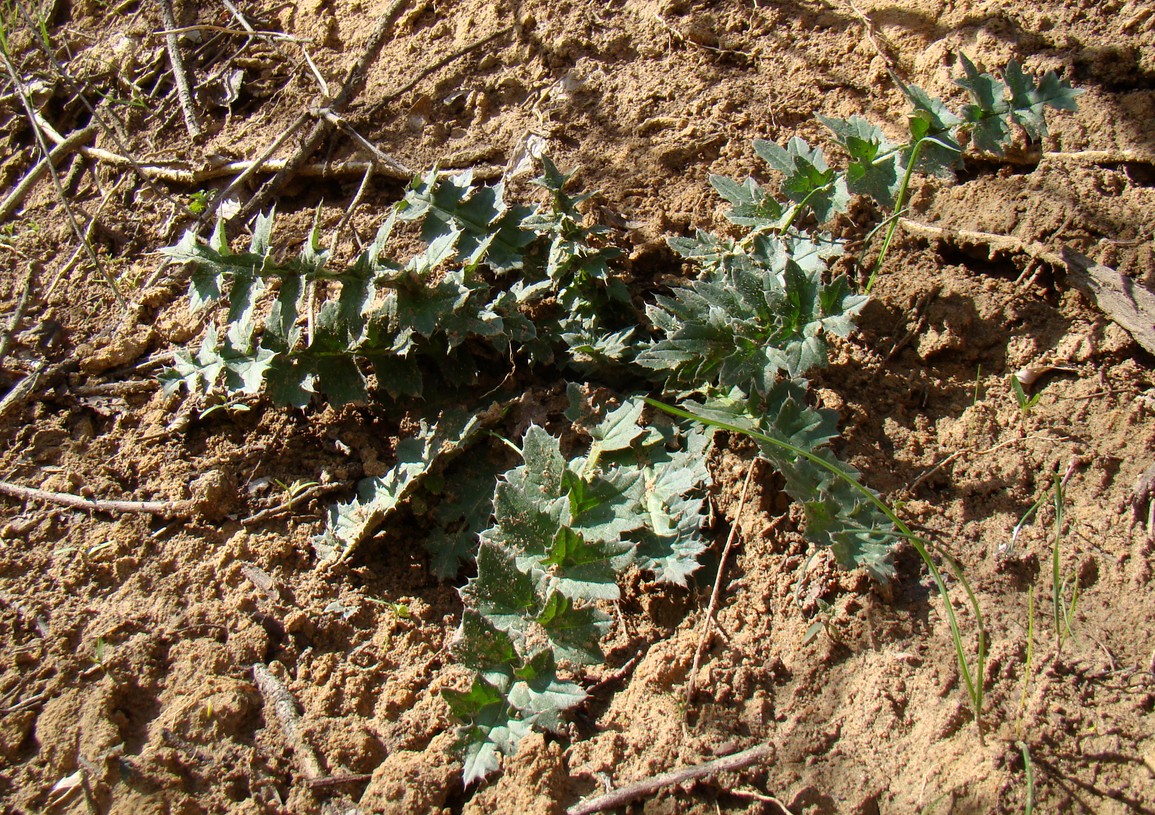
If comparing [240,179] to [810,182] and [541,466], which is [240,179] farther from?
[810,182]

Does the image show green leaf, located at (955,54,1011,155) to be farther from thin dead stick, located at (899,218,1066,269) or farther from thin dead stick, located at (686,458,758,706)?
thin dead stick, located at (686,458,758,706)

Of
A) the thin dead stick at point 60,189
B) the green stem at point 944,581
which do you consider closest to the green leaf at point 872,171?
the green stem at point 944,581

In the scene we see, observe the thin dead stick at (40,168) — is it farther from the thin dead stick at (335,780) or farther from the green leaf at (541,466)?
the thin dead stick at (335,780)

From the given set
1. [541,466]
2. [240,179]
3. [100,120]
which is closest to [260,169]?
[240,179]

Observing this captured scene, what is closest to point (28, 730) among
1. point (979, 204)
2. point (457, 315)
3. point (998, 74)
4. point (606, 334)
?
point (457, 315)

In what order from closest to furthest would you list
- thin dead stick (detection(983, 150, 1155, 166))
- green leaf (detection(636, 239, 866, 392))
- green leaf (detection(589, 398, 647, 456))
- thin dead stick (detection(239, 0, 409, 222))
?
green leaf (detection(636, 239, 866, 392)) < green leaf (detection(589, 398, 647, 456)) < thin dead stick (detection(983, 150, 1155, 166)) < thin dead stick (detection(239, 0, 409, 222))

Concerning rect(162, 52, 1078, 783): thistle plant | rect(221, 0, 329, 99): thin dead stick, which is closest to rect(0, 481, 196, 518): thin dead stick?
→ rect(162, 52, 1078, 783): thistle plant
